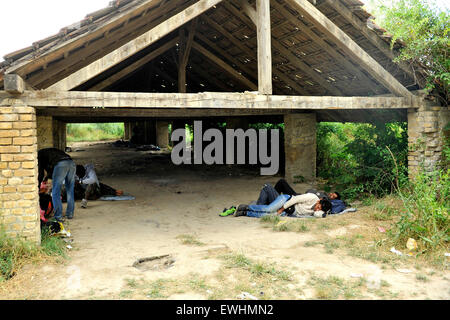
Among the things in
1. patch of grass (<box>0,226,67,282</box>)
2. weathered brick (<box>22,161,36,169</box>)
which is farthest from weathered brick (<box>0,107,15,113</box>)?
patch of grass (<box>0,226,67,282</box>)

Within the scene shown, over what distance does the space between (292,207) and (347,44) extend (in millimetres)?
3233

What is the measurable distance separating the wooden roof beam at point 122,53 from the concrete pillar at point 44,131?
4895 mm

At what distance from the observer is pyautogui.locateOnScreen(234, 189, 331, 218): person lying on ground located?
7.03 meters

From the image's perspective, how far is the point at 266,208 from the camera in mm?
7266

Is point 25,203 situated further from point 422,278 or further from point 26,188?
point 422,278

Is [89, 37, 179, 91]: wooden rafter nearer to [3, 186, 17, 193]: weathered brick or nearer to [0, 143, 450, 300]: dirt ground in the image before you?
[0, 143, 450, 300]: dirt ground

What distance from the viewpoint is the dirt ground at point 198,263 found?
3918mm

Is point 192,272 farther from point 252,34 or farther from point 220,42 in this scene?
point 220,42

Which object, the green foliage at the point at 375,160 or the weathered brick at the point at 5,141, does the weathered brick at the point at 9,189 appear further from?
the green foliage at the point at 375,160

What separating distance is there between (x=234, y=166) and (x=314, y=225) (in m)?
8.13

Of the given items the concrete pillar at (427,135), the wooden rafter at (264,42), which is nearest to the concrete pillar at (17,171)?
the wooden rafter at (264,42)

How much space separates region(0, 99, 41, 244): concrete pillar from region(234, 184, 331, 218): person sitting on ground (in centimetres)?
380

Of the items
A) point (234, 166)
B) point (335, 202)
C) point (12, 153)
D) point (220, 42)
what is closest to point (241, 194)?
point (335, 202)

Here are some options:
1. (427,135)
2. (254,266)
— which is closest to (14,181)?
(254,266)
